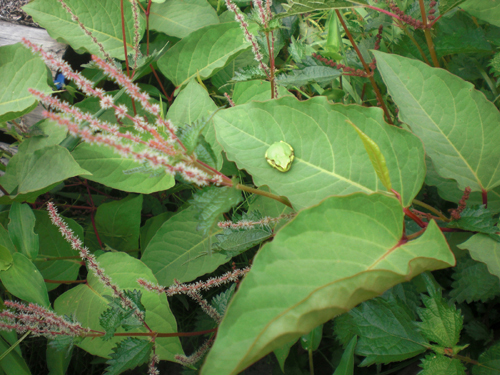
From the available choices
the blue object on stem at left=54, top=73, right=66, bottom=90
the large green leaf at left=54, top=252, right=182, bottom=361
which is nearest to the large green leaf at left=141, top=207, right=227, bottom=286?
the large green leaf at left=54, top=252, right=182, bottom=361

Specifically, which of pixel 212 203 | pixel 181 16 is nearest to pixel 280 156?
pixel 212 203

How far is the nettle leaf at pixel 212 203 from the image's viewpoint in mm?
495

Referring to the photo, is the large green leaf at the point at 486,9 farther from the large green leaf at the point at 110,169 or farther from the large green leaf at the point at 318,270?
the large green leaf at the point at 110,169

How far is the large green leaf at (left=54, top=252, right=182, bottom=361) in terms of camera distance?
0.81 meters

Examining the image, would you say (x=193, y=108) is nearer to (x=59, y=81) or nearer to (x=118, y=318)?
(x=118, y=318)

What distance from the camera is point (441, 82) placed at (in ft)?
2.26

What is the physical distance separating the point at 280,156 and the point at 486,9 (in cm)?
68

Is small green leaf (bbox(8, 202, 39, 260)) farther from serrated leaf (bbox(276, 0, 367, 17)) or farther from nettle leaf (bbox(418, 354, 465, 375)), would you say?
nettle leaf (bbox(418, 354, 465, 375))

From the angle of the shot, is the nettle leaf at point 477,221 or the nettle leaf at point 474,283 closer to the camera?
the nettle leaf at point 477,221

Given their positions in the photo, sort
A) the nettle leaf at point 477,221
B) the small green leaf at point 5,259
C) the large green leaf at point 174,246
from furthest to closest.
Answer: the large green leaf at point 174,246
the small green leaf at point 5,259
the nettle leaf at point 477,221

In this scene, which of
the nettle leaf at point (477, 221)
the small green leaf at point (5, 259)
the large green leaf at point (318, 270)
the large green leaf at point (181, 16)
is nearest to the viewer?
the large green leaf at point (318, 270)

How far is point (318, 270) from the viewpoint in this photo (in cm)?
44

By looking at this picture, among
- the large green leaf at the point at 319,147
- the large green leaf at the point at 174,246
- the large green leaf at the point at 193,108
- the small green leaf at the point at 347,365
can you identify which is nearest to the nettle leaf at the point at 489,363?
the small green leaf at the point at 347,365

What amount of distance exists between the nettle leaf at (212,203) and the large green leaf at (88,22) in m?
0.91
